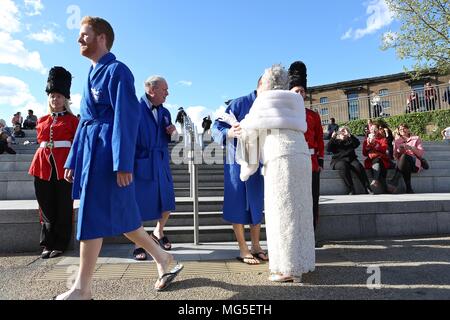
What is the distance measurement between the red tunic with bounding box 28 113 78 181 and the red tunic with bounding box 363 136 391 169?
638 centimetres

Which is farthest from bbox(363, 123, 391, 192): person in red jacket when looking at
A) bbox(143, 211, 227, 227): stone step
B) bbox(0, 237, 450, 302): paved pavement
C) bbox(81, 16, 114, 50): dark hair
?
bbox(81, 16, 114, 50): dark hair

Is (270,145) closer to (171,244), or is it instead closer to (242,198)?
(242,198)

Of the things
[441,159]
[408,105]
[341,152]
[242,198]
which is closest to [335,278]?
[242,198]

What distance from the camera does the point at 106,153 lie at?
2715 millimetres

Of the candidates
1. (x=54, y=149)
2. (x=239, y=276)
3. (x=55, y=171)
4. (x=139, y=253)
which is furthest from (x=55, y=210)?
(x=239, y=276)

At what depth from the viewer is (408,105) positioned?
23.3m

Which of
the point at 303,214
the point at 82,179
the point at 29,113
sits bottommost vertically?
the point at 303,214

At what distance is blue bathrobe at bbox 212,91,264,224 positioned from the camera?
12.9 ft

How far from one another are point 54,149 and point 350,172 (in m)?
6.07

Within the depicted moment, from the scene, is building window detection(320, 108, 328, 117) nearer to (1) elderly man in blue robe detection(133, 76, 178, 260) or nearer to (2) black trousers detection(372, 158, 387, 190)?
(2) black trousers detection(372, 158, 387, 190)

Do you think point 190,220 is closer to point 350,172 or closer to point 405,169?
point 350,172

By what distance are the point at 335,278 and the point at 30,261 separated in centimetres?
350

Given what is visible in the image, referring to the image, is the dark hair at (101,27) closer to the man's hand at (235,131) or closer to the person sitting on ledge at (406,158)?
the man's hand at (235,131)

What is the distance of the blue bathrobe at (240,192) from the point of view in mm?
3920
